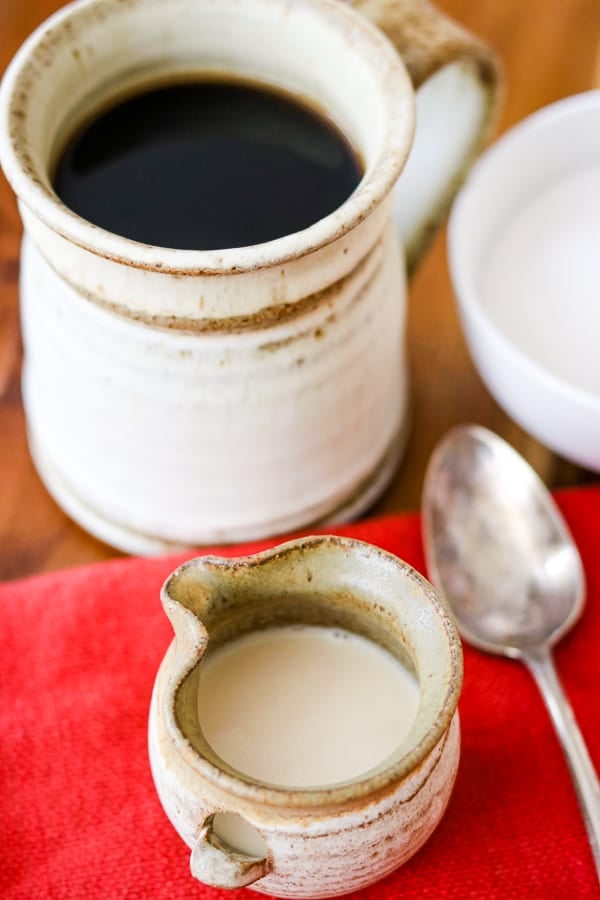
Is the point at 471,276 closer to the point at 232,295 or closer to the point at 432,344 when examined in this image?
the point at 432,344

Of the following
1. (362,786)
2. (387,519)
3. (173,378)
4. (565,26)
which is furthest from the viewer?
(565,26)

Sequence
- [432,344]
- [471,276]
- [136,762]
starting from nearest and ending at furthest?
[136,762] → [471,276] → [432,344]

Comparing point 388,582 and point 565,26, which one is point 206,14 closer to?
point 388,582

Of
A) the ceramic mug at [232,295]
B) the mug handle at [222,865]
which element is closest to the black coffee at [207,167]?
the ceramic mug at [232,295]

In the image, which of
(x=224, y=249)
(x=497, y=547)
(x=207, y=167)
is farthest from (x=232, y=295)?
(x=497, y=547)

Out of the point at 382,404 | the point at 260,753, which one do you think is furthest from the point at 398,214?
the point at 260,753

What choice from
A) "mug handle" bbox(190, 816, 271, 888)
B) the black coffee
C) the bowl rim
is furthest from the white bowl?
"mug handle" bbox(190, 816, 271, 888)

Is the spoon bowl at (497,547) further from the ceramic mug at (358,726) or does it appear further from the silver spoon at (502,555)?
the ceramic mug at (358,726)
